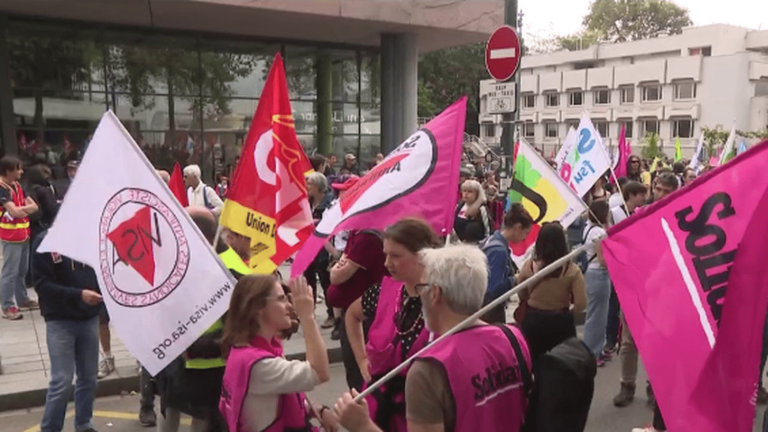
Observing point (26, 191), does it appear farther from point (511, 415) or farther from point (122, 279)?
point (511, 415)

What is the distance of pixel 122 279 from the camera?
324 centimetres

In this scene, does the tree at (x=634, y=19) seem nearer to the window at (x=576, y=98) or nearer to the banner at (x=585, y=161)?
the window at (x=576, y=98)

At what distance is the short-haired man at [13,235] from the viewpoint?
7.43 m

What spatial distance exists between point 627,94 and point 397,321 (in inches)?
2002

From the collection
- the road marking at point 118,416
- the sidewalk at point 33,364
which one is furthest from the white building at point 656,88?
the road marking at point 118,416

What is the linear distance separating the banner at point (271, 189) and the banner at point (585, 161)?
465 cm

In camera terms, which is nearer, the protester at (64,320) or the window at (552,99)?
the protester at (64,320)

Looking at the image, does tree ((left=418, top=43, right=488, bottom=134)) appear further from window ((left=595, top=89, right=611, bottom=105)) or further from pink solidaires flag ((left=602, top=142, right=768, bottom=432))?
pink solidaires flag ((left=602, top=142, right=768, bottom=432))

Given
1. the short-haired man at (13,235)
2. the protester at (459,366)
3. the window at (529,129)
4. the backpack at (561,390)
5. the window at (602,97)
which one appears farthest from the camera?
the window at (529,129)

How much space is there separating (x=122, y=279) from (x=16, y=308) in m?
5.75

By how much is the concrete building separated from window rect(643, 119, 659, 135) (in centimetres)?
3446

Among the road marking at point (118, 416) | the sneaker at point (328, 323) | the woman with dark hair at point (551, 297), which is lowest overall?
the road marking at point (118, 416)

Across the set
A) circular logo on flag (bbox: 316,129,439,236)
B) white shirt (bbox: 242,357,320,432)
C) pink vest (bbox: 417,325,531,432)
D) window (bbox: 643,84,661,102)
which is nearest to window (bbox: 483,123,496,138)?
window (bbox: 643,84,661,102)

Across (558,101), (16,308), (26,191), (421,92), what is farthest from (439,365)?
(558,101)
